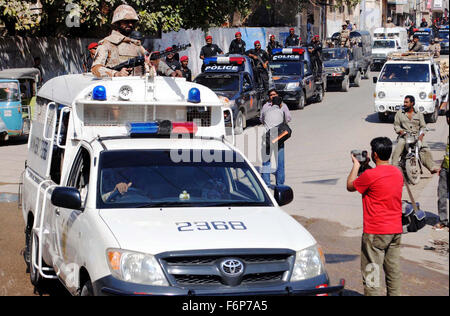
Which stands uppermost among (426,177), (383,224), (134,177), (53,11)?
(53,11)

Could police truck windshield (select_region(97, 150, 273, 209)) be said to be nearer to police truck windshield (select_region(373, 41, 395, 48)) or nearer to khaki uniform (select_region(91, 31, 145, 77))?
khaki uniform (select_region(91, 31, 145, 77))

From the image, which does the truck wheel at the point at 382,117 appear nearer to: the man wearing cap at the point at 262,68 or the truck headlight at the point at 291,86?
the truck headlight at the point at 291,86

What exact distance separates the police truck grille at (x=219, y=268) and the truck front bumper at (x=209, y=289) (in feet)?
0.20

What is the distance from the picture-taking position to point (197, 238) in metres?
5.57

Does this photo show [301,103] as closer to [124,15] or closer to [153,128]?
[124,15]

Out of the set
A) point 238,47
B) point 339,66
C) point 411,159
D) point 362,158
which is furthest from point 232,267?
point 339,66

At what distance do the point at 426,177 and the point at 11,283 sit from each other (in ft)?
32.1

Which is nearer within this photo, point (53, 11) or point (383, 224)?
point (383, 224)

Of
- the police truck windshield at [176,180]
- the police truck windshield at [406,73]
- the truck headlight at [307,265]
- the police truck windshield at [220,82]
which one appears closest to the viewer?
the truck headlight at [307,265]

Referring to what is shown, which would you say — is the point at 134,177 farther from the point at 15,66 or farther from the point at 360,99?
the point at 360,99

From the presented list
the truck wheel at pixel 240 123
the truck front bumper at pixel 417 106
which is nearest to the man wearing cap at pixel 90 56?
the truck wheel at pixel 240 123

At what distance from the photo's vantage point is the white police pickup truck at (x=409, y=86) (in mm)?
22625

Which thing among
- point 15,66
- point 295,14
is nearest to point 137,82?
point 15,66

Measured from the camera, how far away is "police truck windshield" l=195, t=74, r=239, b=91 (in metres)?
22.1
